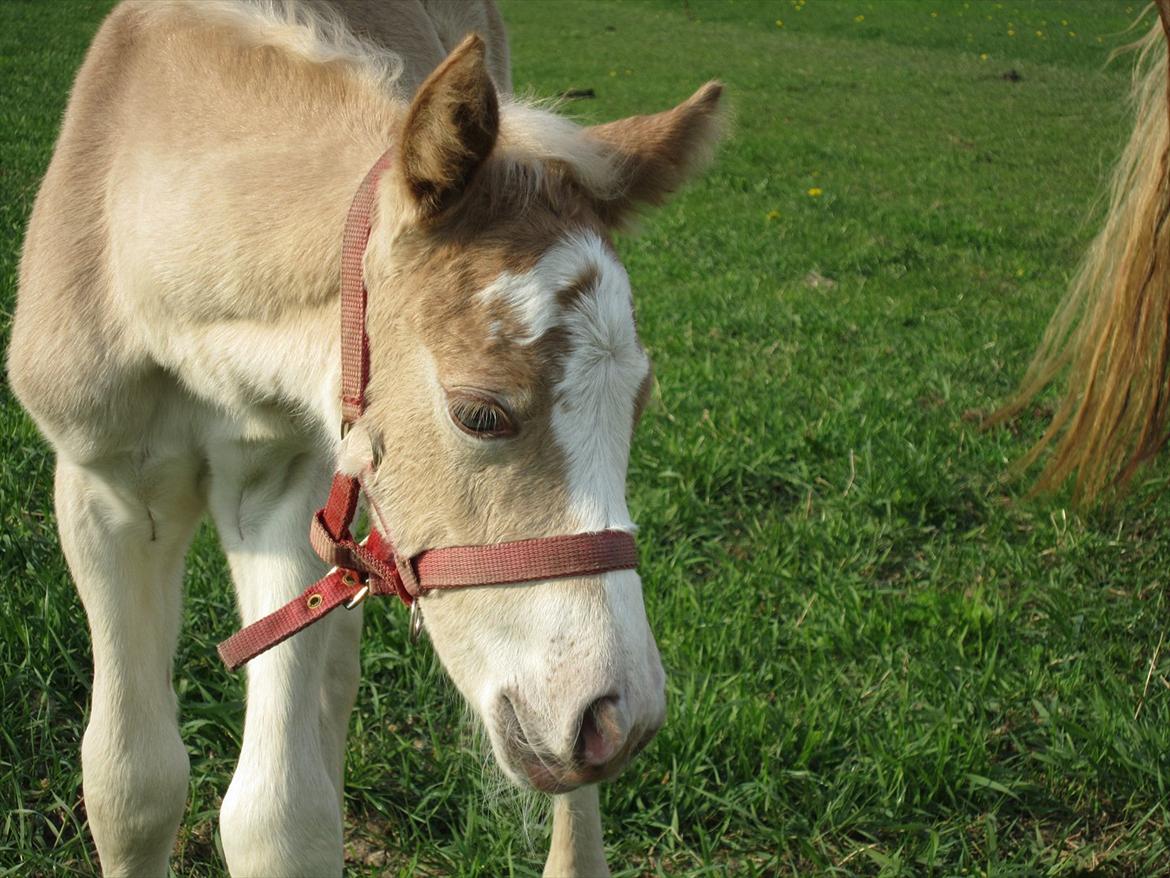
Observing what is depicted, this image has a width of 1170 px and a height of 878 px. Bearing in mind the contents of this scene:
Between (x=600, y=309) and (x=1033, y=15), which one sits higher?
(x=600, y=309)

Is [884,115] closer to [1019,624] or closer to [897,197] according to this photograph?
[897,197]

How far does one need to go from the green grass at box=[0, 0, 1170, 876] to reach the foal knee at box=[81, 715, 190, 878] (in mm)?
163

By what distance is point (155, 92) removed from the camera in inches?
96.8

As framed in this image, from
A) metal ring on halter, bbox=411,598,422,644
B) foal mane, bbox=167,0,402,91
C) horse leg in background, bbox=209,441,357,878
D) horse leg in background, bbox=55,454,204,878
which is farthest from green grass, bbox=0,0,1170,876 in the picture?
foal mane, bbox=167,0,402,91

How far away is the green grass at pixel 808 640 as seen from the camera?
8.90 feet

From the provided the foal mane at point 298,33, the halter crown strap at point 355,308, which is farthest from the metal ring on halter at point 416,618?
the foal mane at point 298,33

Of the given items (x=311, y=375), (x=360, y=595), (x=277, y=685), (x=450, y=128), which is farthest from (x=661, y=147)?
(x=277, y=685)

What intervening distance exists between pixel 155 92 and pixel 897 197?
792cm

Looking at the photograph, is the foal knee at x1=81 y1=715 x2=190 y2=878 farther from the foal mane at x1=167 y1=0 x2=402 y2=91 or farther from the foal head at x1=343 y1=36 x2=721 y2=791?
the foal mane at x1=167 y1=0 x2=402 y2=91

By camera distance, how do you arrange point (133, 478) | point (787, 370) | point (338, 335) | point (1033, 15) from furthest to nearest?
point (1033, 15)
point (787, 370)
point (133, 478)
point (338, 335)

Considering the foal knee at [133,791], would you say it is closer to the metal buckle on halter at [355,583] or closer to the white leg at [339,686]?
the white leg at [339,686]

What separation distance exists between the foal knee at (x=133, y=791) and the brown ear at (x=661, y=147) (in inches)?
58.3

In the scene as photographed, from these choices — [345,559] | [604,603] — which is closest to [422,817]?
[345,559]

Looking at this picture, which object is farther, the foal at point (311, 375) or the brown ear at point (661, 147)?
the brown ear at point (661, 147)
